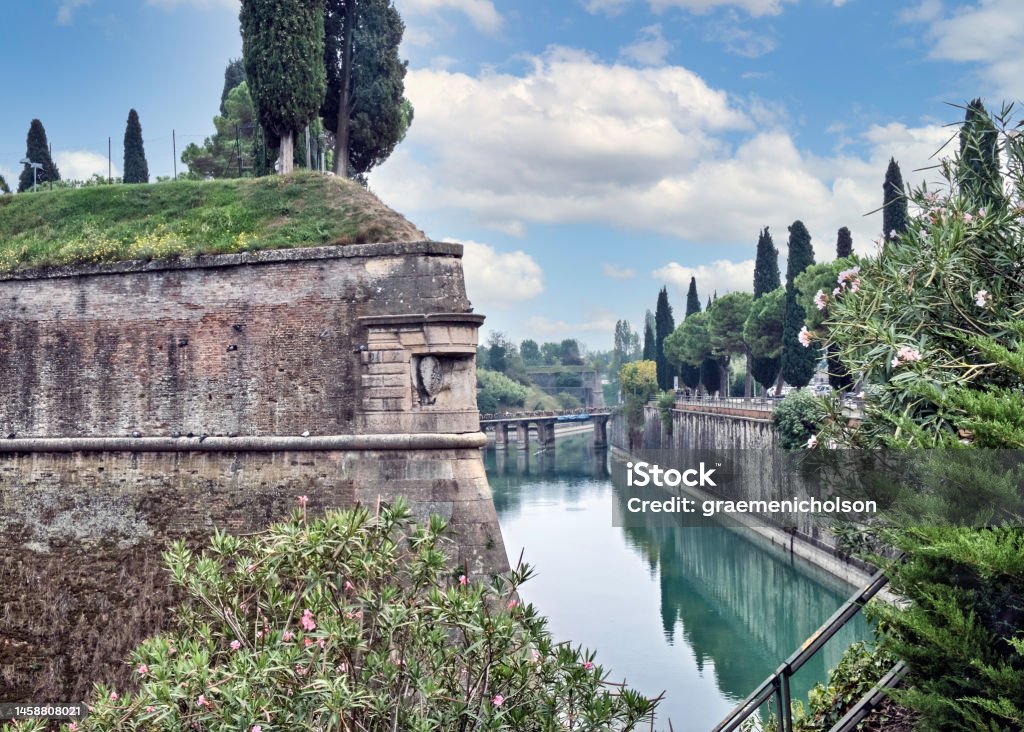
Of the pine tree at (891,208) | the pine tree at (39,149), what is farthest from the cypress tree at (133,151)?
the pine tree at (891,208)

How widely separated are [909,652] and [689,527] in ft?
106

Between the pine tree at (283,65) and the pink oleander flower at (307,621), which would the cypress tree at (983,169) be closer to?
the pink oleander flower at (307,621)

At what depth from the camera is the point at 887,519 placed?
4.88 meters

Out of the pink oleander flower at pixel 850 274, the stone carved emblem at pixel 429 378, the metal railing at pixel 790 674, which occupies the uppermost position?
the pink oleander flower at pixel 850 274

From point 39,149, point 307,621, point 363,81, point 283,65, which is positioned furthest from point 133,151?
point 307,621

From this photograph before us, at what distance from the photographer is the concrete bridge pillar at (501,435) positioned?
251 ft

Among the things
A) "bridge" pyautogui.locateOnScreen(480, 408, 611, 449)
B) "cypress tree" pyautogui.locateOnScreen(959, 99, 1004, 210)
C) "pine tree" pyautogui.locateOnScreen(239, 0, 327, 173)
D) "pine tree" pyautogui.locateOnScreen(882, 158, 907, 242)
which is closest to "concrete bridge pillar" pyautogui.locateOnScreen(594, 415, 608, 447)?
"bridge" pyautogui.locateOnScreen(480, 408, 611, 449)

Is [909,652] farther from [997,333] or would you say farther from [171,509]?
[171,509]

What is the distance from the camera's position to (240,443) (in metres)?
10.0

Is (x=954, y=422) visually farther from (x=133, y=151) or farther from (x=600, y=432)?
(x=600, y=432)

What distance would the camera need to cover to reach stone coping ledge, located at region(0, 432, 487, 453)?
967 centimetres

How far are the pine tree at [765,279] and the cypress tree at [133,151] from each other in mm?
25332

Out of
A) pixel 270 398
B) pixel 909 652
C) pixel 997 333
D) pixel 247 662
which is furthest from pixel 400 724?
pixel 270 398

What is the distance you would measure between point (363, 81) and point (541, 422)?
182 feet
